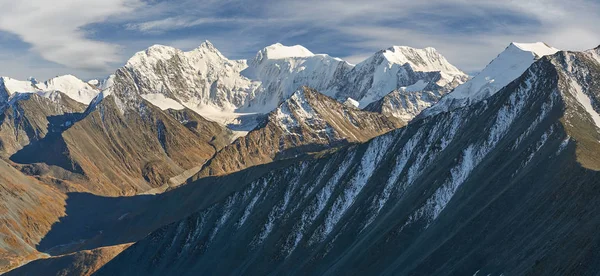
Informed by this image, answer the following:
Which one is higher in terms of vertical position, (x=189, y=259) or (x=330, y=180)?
(x=330, y=180)

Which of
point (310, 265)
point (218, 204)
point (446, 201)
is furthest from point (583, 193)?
point (218, 204)

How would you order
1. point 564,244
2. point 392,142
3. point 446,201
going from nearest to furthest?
point 564,244
point 446,201
point 392,142

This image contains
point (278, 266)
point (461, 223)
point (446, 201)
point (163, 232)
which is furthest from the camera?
point (163, 232)

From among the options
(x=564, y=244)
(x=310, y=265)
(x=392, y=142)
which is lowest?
(x=310, y=265)

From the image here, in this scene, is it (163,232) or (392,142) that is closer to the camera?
(392,142)

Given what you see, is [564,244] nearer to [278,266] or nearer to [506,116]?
[506,116]

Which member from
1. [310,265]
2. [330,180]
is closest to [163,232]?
[330,180]
